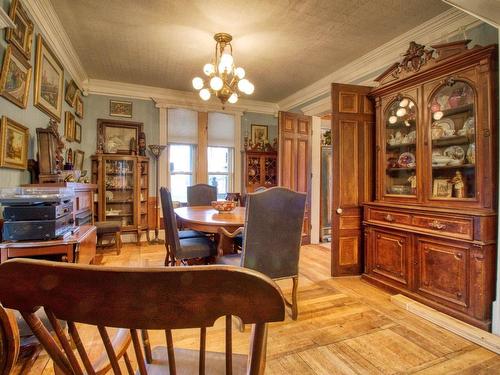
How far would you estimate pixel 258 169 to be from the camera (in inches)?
205

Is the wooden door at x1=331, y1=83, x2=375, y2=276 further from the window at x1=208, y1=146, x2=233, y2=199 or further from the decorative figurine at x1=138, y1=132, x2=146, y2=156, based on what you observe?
the decorative figurine at x1=138, y1=132, x2=146, y2=156

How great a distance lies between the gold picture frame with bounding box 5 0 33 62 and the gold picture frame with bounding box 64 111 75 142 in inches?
49.6

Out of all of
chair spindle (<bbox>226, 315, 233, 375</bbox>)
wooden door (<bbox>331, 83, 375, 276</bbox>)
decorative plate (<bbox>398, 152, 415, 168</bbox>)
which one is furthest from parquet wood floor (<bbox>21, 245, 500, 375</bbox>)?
decorative plate (<bbox>398, 152, 415, 168</bbox>)

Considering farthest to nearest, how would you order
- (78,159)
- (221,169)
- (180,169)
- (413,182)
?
(221,169) < (180,169) < (78,159) < (413,182)

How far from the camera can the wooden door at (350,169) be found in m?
2.98

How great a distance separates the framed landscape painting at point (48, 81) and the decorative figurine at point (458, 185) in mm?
3817

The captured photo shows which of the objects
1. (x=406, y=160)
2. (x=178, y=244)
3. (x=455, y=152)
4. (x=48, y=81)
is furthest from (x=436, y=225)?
(x=48, y=81)

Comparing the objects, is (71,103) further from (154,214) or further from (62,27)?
(154,214)

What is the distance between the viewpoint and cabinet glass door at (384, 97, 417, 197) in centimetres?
263

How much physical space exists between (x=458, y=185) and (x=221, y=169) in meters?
3.88

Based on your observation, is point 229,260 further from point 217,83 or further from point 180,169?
point 180,169

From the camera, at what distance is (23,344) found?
145 centimetres

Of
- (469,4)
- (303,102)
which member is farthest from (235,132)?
(469,4)

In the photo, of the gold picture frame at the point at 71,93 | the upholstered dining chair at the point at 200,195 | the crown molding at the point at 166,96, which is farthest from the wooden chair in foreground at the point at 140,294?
the crown molding at the point at 166,96
